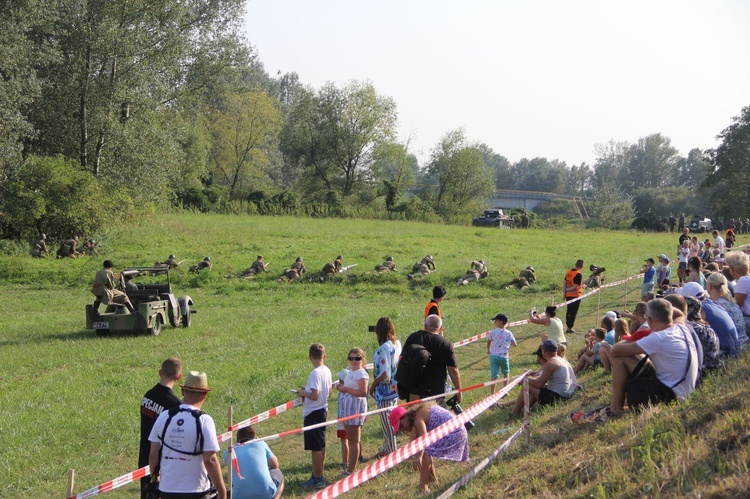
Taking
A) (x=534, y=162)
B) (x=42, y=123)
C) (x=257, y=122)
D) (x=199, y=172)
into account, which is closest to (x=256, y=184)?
(x=257, y=122)

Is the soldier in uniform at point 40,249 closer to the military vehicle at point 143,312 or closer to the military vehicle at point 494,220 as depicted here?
the military vehicle at point 143,312

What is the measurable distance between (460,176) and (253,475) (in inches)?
2826

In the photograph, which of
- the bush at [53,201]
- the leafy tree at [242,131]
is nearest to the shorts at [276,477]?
the bush at [53,201]

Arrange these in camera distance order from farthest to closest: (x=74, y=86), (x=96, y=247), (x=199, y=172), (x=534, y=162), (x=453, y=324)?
1. (x=534, y=162)
2. (x=199, y=172)
3. (x=74, y=86)
4. (x=96, y=247)
5. (x=453, y=324)

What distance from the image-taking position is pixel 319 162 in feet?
243

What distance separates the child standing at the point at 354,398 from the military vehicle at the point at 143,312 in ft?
35.1

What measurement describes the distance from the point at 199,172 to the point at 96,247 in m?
28.9

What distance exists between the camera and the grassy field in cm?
595

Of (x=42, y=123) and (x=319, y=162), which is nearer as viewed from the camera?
(x=42, y=123)

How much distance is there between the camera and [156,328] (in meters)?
18.4

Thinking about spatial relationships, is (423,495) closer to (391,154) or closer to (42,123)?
(42,123)

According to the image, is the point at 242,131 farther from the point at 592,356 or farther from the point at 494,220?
the point at 592,356

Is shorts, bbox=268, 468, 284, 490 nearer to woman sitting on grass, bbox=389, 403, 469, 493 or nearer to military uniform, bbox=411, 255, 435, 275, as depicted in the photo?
woman sitting on grass, bbox=389, 403, 469, 493

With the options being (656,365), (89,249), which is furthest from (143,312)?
(89,249)
